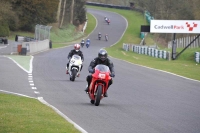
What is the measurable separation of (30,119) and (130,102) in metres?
5.34

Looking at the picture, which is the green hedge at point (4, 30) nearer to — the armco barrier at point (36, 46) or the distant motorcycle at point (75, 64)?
the armco barrier at point (36, 46)

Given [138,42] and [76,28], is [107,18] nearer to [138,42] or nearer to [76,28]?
[76,28]

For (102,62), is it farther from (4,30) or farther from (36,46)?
(4,30)

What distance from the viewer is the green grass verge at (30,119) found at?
8945 mm

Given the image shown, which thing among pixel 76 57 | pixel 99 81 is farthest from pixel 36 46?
pixel 99 81

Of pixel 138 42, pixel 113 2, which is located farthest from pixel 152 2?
pixel 113 2

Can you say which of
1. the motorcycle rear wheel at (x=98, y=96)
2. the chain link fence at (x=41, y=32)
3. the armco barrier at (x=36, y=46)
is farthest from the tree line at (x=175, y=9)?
the motorcycle rear wheel at (x=98, y=96)

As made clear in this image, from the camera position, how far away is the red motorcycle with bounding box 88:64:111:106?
14052 mm

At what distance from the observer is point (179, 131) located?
10008 mm

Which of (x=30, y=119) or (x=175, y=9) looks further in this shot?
(x=175, y=9)

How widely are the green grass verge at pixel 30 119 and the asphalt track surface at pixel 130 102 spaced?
1.69ft

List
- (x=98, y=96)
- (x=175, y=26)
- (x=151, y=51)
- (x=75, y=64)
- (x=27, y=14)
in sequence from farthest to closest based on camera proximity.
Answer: (x=27, y=14)
(x=151, y=51)
(x=175, y=26)
(x=75, y=64)
(x=98, y=96)

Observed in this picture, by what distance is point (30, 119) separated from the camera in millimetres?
10078

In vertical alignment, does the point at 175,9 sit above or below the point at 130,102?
above
